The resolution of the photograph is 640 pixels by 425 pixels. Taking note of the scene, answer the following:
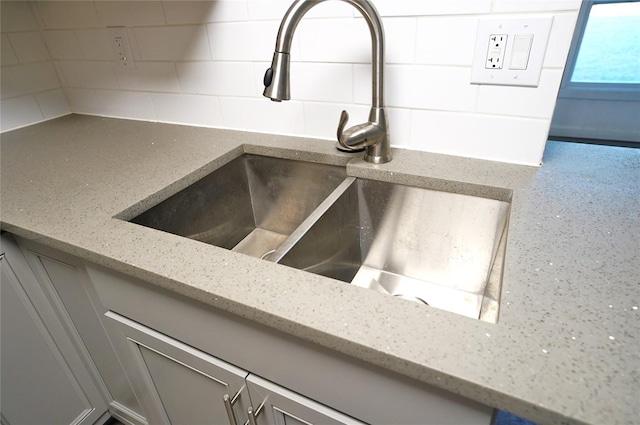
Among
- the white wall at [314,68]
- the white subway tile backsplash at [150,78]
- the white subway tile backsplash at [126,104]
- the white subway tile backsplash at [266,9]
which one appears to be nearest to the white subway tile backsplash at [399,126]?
the white wall at [314,68]

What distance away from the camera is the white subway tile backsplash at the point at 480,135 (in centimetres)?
76

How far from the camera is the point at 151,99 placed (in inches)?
48.3

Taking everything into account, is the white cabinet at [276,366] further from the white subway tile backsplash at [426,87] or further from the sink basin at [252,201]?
the white subway tile backsplash at [426,87]

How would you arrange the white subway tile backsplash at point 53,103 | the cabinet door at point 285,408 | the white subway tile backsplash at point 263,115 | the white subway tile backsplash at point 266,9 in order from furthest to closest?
the white subway tile backsplash at point 53,103 → the white subway tile backsplash at point 263,115 → the white subway tile backsplash at point 266,9 → the cabinet door at point 285,408

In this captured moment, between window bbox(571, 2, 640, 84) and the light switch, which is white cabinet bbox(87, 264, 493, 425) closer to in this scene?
the light switch

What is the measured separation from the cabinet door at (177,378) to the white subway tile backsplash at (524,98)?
0.72 meters

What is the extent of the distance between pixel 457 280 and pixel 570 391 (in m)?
0.47

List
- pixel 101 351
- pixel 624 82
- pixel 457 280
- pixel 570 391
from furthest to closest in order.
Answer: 1. pixel 624 82
2. pixel 101 351
3. pixel 457 280
4. pixel 570 391

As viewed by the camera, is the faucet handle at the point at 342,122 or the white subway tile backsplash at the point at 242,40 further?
the white subway tile backsplash at the point at 242,40

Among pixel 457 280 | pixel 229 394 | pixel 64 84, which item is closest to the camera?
pixel 229 394

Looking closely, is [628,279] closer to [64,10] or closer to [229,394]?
[229,394]

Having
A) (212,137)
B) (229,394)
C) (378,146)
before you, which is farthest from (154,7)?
(229,394)

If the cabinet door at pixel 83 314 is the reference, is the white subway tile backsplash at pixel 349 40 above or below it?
above

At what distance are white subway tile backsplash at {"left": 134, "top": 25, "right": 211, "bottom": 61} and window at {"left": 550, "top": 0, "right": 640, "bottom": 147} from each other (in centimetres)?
303
